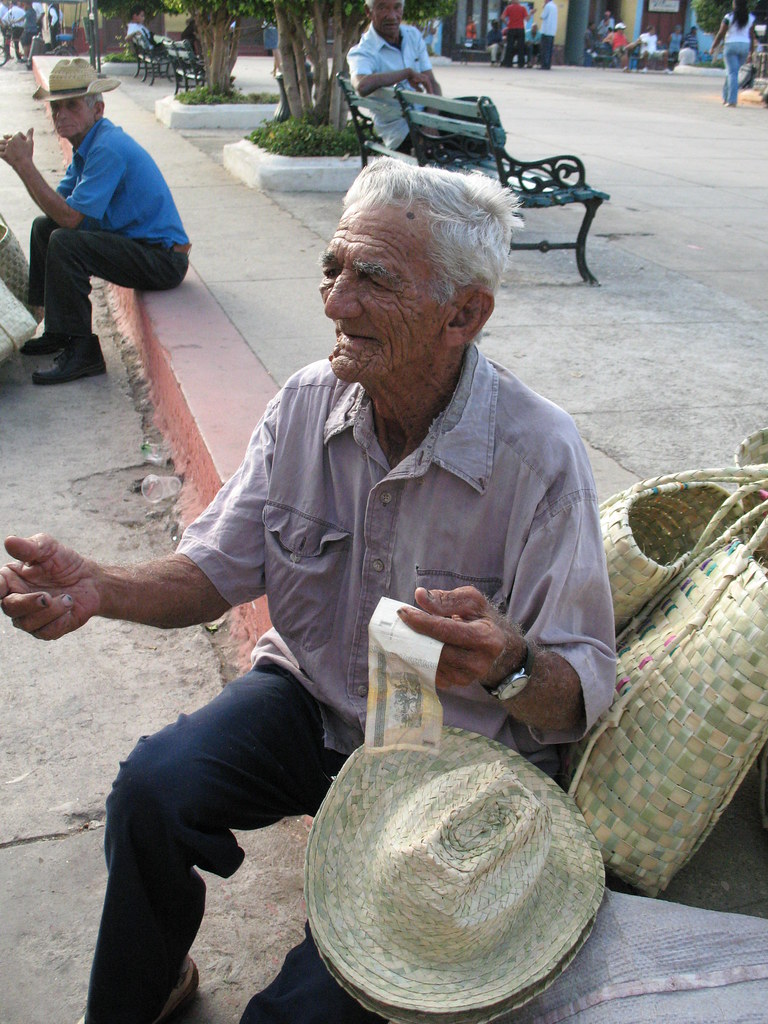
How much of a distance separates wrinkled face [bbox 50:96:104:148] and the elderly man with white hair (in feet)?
12.7

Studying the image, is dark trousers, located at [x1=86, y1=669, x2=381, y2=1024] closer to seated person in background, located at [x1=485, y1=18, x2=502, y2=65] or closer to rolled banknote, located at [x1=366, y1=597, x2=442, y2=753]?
rolled banknote, located at [x1=366, y1=597, x2=442, y2=753]

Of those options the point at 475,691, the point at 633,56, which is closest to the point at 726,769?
the point at 475,691

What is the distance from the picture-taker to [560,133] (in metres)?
13.8

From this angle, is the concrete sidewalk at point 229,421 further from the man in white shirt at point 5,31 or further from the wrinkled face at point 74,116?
the man in white shirt at point 5,31

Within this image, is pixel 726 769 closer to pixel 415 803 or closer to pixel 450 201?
pixel 415 803

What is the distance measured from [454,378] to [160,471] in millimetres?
2807

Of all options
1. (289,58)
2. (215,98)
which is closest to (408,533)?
(289,58)

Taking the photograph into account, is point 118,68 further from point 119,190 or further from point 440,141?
point 119,190

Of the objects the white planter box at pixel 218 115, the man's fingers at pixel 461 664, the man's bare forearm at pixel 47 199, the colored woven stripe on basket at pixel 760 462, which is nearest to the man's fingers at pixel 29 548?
the man's fingers at pixel 461 664

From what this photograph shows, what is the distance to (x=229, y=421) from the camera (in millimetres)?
4039

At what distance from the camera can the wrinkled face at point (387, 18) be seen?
25.9 ft

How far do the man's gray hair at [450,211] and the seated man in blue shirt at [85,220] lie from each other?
3791 mm

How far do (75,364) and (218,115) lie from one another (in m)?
9.16

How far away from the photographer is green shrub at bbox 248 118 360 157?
30.5 feet
